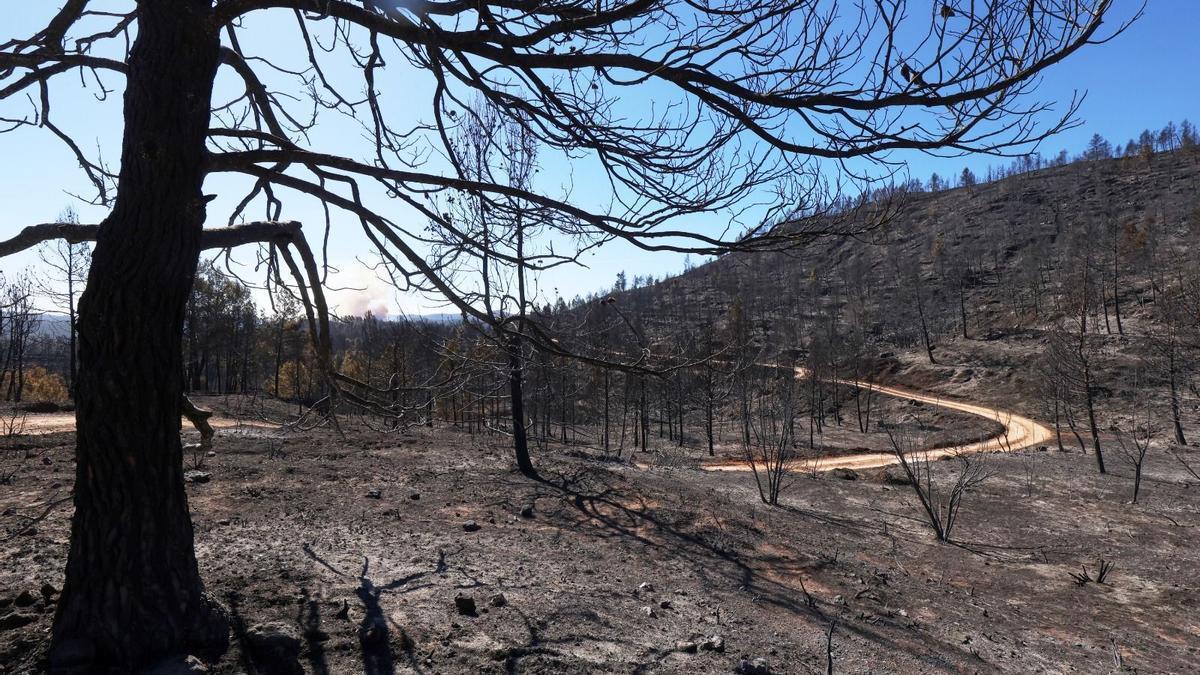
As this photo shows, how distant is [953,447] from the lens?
29.1 m

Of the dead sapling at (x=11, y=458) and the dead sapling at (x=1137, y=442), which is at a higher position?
the dead sapling at (x=11, y=458)

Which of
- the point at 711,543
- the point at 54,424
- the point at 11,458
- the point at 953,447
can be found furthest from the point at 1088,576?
the point at 54,424

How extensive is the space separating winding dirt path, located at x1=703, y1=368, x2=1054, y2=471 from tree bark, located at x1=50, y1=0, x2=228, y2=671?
1952cm

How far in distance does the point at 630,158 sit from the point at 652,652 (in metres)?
3.14

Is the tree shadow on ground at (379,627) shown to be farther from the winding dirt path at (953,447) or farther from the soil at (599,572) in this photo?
the winding dirt path at (953,447)

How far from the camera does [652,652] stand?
423 cm

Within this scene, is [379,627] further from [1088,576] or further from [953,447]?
[953,447]

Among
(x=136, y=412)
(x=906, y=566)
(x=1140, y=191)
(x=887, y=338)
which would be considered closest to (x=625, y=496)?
(x=906, y=566)

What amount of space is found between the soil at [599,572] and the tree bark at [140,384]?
36cm

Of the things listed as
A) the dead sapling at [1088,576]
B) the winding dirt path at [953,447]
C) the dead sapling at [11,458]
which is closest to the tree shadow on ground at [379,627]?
Result: the dead sapling at [11,458]

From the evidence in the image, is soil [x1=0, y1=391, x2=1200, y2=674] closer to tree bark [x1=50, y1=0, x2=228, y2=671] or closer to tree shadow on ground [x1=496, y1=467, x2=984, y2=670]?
tree shadow on ground [x1=496, y1=467, x2=984, y2=670]

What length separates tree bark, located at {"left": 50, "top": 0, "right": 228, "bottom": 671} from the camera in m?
2.77

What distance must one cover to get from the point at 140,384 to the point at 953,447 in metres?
32.2

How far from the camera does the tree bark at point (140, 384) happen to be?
9.10 feet
